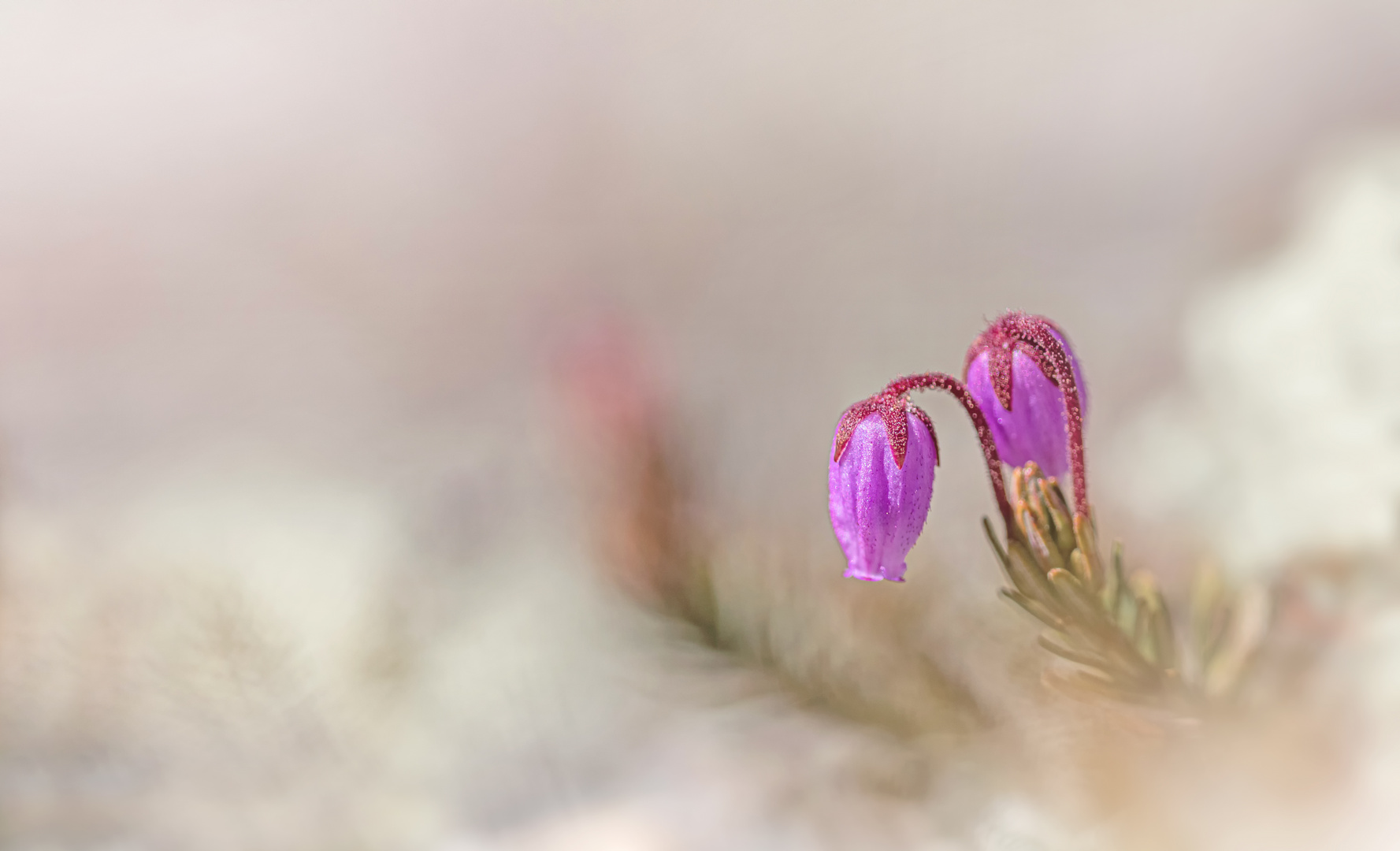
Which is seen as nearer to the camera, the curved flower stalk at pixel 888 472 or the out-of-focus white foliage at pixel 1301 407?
the curved flower stalk at pixel 888 472

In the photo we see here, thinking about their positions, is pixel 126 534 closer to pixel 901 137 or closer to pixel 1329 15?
pixel 901 137

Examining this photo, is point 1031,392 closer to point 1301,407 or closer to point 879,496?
point 879,496

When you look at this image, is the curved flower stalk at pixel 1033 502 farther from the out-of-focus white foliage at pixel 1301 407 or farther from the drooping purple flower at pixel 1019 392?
the out-of-focus white foliage at pixel 1301 407

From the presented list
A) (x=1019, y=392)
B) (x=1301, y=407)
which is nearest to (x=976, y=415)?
(x=1019, y=392)

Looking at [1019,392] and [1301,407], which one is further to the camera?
[1301,407]

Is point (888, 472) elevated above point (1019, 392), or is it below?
below

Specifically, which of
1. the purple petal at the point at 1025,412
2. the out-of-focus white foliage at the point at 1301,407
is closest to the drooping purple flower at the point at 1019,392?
the purple petal at the point at 1025,412

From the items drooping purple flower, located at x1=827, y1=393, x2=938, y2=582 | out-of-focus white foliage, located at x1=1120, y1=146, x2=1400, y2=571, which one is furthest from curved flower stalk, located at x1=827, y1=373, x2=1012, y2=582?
out-of-focus white foliage, located at x1=1120, y1=146, x2=1400, y2=571

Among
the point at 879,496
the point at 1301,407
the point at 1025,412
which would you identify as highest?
the point at 1301,407

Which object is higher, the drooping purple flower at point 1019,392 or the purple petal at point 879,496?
the drooping purple flower at point 1019,392
